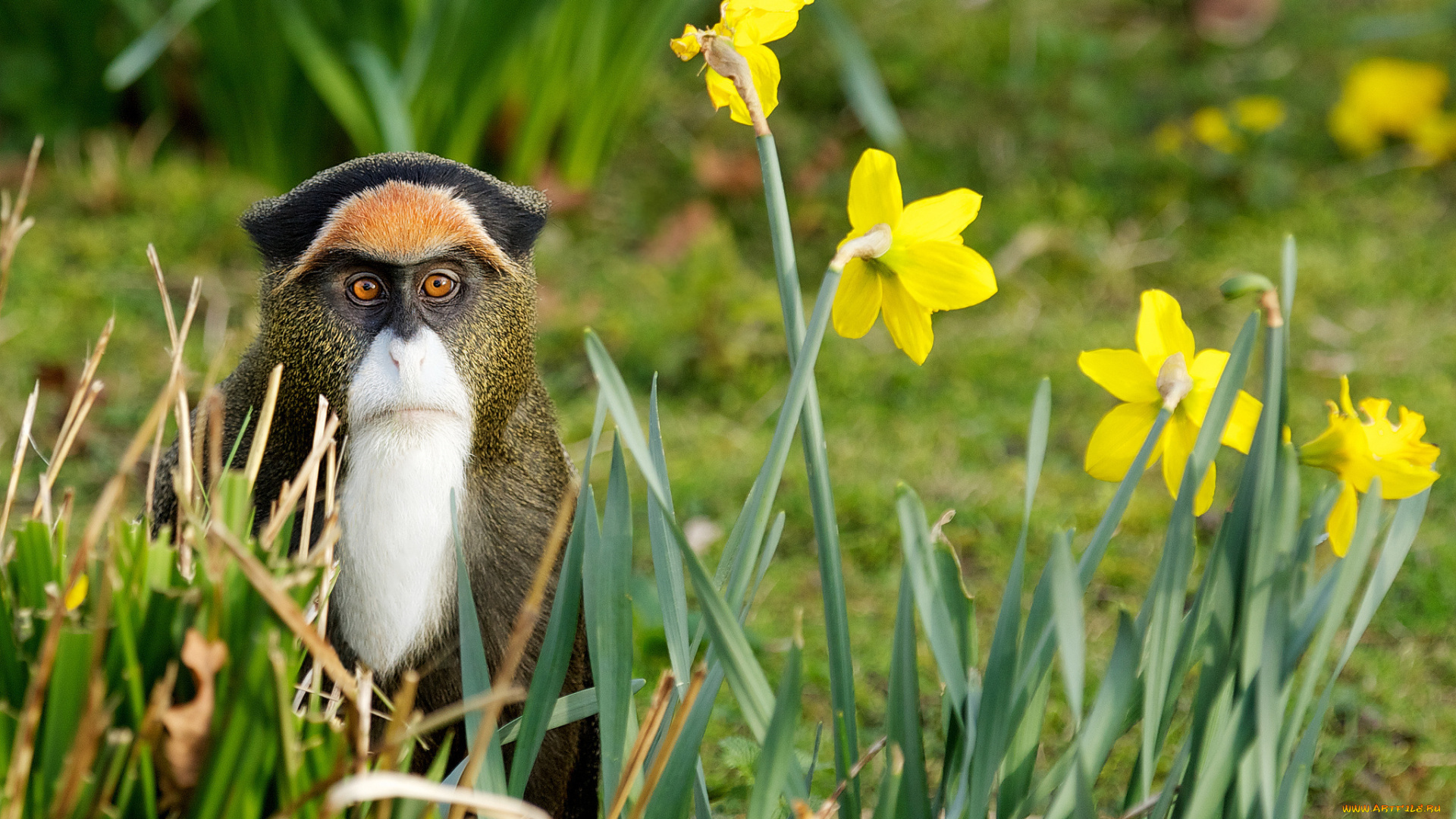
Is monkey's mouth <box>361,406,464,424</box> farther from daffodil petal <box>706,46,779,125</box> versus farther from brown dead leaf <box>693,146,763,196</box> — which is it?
brown dead leaf <box>693,146,763,196</box>

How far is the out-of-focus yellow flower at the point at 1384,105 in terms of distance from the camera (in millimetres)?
4598

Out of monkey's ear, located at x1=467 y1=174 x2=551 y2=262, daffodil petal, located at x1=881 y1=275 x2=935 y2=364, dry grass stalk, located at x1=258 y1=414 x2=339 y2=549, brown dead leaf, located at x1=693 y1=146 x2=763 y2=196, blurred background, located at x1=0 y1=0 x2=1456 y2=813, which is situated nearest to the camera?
dry grass stalk, located at x1=258 y1=414 x2=339 y2=549

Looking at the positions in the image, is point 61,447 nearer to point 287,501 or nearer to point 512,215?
point 287,501

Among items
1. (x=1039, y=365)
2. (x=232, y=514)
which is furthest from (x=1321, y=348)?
(x=232, y=514)

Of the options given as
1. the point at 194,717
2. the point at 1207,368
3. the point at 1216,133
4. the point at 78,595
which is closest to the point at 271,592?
the point at 194,717

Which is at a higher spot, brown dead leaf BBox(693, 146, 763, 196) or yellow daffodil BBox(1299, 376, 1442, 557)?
brown dead leaf BBox(693, 146, 763, 196)

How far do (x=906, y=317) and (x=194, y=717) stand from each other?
2.48 feet

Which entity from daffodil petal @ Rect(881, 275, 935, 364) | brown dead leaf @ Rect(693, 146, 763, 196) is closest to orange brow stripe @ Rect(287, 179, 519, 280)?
daffodil petal @ Rect(881, 275, 935, 364)

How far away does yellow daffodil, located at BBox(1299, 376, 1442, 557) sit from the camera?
130 cm

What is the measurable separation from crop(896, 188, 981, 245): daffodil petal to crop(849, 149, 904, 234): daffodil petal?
0.04 ft

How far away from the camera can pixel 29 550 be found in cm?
124

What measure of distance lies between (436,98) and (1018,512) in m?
2.11

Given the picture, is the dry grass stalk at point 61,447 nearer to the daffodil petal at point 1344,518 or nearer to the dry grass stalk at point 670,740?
the dry grass stalk at point 670,740

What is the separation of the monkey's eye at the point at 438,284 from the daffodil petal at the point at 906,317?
2.00 ft
